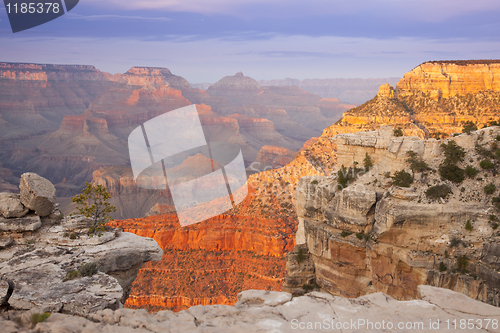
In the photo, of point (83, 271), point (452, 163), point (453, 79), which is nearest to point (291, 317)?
point (83, 271)

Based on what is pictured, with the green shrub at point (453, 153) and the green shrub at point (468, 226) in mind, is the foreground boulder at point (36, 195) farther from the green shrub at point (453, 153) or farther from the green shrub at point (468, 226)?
the green shrub at point (453, 153)

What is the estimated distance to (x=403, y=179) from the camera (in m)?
20.6

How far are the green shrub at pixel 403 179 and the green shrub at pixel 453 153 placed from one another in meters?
2.26

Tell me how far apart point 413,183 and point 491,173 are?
3872 millimetres

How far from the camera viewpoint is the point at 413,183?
67.1ft

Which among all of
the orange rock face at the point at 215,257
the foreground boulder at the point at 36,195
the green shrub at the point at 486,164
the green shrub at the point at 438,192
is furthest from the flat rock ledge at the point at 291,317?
the orange rock face at the point at 215,257

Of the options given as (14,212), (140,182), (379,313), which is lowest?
(140,182)

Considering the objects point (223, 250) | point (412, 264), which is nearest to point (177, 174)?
point (223, 250)

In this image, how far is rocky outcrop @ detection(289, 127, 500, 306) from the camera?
1767 centimetres

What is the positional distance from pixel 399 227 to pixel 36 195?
1705cm

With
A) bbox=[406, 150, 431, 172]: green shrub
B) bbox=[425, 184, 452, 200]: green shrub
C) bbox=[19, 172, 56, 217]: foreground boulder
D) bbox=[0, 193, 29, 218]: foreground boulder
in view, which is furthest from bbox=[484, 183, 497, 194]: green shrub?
bbox=[0, 193, 29, 218]: foreground boulder

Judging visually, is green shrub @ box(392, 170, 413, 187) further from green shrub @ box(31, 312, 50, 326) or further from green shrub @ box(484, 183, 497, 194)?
green shrub @ box(31, 312, 50, 326)

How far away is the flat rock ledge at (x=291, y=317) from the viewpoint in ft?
28.3

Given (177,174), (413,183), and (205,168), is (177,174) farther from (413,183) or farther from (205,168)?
(413,183)
